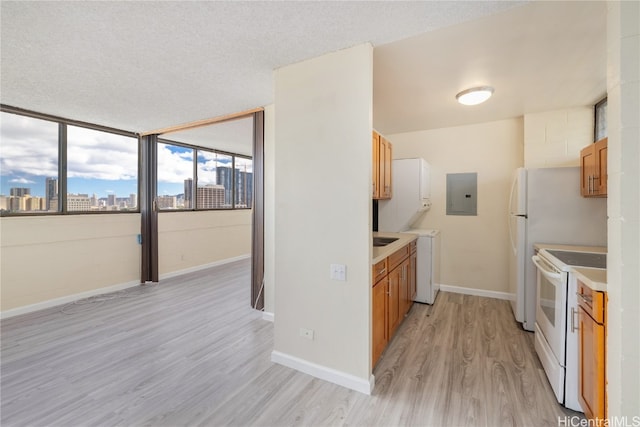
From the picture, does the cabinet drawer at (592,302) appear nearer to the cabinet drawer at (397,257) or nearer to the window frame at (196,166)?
the cabinet drawer at (397,257)

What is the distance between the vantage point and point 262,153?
11.3 ft

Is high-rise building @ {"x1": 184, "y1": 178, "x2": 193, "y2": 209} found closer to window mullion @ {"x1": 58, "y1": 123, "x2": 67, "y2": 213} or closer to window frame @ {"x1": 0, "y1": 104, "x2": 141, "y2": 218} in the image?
window frame @ {"x1": 0, "y1": 104, "x2": 141, "y2": 218}

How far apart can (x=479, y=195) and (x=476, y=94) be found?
1818 millimetres

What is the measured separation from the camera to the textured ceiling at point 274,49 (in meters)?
1.72

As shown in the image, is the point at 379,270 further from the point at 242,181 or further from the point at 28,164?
the point at 242,181

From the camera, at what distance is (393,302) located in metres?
2.70

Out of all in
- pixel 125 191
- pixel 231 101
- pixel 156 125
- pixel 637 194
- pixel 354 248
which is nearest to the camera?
pixel 637 194

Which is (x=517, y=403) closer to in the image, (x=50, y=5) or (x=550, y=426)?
(x=550, y=426)

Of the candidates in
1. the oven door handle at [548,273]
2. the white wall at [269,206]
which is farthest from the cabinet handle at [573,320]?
the white wall at [269,206]

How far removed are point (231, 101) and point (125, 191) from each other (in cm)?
275

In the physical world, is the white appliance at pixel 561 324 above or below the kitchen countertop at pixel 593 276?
below

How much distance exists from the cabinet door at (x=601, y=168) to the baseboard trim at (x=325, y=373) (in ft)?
8.14

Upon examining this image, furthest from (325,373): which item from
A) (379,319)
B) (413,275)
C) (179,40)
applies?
(179,40)

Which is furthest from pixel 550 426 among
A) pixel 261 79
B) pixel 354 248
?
pixel 261 79
